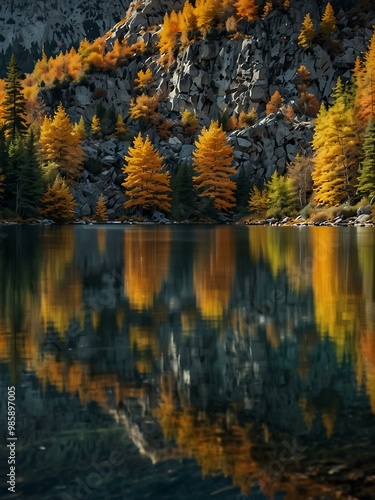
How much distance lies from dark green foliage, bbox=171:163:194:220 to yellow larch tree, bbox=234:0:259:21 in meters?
40.8

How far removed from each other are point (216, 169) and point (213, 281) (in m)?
64.1

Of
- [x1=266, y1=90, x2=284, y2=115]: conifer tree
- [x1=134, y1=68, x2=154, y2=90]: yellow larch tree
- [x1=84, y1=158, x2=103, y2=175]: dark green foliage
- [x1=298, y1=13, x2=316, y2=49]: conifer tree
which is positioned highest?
[x1=298, y1=13, x2=316, y2=49]: conifer tree

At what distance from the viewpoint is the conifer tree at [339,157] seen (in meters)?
60.9

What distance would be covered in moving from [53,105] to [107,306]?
101232 mm

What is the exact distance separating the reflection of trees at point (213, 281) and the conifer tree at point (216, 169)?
5336cm

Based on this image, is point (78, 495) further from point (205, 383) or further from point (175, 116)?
point (175, 116)

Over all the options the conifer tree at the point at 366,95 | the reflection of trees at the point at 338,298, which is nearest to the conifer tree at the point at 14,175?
the conifer tree at the point at 366,95

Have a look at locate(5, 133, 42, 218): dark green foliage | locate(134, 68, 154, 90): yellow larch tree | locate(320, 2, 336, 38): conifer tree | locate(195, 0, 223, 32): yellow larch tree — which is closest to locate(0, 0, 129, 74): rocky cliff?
locate(195, 0, 223, 32): yellow larch tree

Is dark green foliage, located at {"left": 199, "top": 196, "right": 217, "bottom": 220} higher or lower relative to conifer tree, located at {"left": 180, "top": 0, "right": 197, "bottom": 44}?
lower

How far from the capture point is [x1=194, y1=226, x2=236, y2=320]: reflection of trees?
38.9 feet

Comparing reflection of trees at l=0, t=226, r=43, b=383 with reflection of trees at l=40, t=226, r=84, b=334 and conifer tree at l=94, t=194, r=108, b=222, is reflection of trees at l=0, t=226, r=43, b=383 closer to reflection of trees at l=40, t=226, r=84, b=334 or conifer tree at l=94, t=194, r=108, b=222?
reflection of trees at l=40, t=226, r=84, b=334

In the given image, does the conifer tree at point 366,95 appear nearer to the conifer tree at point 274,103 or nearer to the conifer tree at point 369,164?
the conifer tree at point 369,164

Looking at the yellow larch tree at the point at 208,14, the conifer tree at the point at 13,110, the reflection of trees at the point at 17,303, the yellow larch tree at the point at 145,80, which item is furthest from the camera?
the yellow larch tree at the point at 145,80

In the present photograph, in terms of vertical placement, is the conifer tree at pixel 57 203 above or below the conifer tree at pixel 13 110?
below
